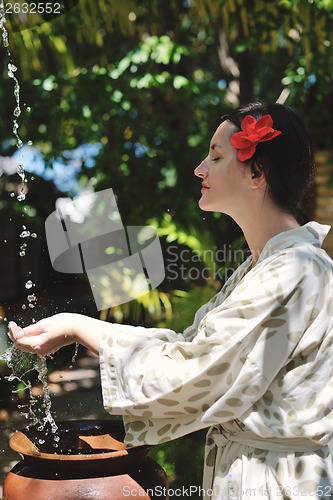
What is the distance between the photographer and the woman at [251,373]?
1.25m

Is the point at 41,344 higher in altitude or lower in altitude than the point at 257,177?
lower

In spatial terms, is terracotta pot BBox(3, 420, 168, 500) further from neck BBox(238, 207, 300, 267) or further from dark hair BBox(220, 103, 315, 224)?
dark hair BBox(220, 103, 315, 224)

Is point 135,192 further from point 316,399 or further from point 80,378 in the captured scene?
point 316,399

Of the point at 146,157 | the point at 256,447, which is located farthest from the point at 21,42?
the point at 256,447

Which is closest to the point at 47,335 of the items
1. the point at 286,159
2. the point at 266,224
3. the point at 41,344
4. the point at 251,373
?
the point at 41,344

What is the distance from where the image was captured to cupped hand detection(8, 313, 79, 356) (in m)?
1.38

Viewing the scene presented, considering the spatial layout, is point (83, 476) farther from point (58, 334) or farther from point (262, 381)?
point (262, 381)

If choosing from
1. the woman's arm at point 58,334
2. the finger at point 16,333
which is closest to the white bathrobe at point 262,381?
the woman's arm at point 58,334

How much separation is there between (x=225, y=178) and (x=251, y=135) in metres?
0.12

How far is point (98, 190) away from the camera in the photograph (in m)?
4.99

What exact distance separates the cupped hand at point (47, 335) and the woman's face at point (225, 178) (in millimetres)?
443

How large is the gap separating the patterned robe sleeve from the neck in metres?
0.14

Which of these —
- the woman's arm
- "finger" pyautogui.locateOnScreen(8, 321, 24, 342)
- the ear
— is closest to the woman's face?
the ear

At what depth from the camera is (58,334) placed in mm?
1384
